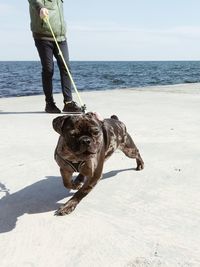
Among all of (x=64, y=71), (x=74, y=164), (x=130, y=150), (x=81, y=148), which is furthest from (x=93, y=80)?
(x=81, y=148)

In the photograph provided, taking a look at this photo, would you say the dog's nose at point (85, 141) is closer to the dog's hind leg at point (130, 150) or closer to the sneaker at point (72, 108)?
the dog's hind leg at point (130, 150)

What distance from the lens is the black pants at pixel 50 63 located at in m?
7.28

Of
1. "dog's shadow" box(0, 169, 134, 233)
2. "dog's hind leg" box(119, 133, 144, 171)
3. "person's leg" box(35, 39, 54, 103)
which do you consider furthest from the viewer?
"person's leg" box(35, 39, 54, 103)

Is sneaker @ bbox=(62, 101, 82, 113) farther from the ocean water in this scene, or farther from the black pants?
the ocean water

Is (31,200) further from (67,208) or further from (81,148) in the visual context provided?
(81,148)

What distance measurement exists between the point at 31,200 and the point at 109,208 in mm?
630

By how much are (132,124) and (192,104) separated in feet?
8.59

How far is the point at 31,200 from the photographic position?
11.8 feet

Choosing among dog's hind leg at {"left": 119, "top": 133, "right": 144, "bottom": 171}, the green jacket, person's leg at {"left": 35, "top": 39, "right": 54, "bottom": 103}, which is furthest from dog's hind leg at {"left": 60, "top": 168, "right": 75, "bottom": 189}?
the green jacket

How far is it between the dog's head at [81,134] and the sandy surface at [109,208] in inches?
19.0

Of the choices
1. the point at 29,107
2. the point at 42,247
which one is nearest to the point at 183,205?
the point at 42,247

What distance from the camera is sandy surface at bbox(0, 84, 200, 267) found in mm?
2662

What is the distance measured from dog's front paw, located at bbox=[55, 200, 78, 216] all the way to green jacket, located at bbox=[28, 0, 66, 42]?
4455 millimetres

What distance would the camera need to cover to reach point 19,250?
2.72 metres
